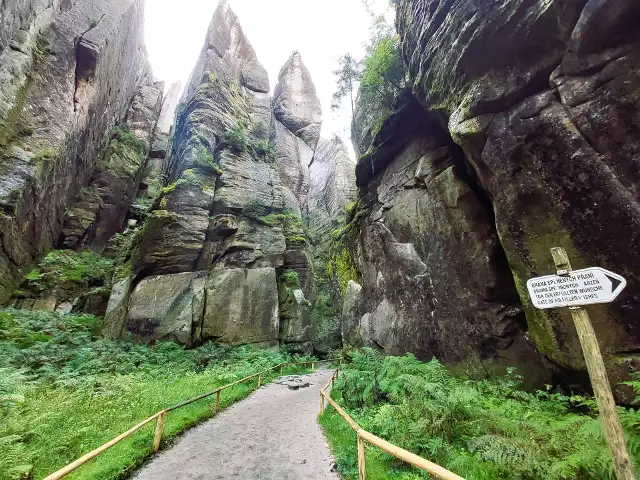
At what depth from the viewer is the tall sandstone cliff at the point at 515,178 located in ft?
16.9

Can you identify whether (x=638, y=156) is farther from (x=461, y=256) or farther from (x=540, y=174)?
(x=461, y=256)

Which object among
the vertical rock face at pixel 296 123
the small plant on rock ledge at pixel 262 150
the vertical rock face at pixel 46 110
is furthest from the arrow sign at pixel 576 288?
the vertical rock face at pixel 296 123

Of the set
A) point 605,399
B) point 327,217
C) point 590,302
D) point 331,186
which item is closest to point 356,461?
point 605,399

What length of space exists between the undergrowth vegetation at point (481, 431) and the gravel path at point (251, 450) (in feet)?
1.53

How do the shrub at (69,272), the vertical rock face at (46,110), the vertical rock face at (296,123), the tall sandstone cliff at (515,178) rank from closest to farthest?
the tall sandstone cliff at (515,178) < the vertical rock face at (46,110) < the shrub at (69,272) < the vertical rock face at (296,123)

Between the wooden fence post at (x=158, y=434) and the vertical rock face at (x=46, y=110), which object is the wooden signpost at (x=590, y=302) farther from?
the vertical rock face at (x=46, y=110)

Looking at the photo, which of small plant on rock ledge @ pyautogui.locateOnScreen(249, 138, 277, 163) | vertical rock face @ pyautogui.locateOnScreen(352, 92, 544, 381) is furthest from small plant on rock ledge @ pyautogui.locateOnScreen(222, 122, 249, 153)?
vertical rock face @ pyautogui.locateOnScreen(352, 92, 544, 381)

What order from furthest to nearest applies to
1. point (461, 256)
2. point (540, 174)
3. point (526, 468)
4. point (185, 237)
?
point (185, 237)
point (461, 256)
point (540, 174)
point (526, 468)

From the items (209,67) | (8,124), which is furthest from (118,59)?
(8,124)

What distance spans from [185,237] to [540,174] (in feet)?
54.0

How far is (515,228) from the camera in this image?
21.4ft

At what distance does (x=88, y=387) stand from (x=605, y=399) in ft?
32.8

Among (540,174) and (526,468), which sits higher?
(540,174)

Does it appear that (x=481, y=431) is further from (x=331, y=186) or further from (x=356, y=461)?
(x=331, y=186)
